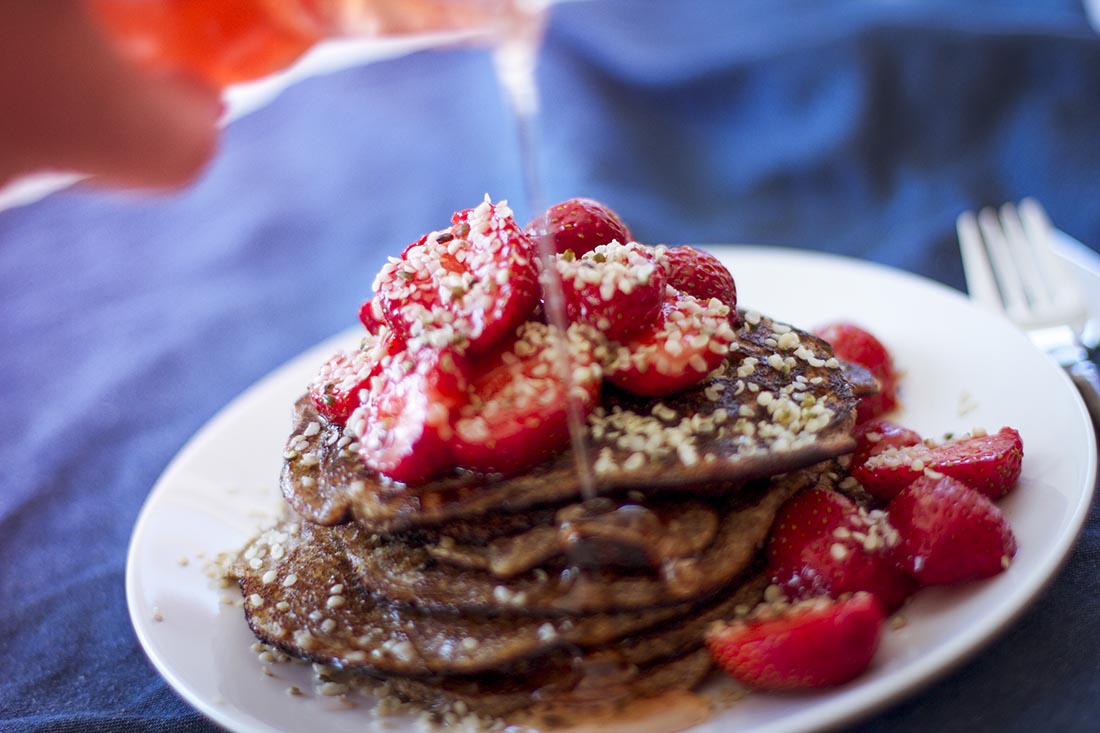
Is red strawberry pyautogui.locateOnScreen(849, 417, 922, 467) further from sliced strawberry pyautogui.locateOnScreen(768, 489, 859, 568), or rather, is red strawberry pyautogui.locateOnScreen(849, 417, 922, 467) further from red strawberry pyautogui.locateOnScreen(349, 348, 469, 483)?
red strawberry pyautogui.locateOnScreen(349, 348, 469, 483)

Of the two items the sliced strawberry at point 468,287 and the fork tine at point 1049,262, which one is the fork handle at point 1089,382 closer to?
the fork tine at point 1049,262

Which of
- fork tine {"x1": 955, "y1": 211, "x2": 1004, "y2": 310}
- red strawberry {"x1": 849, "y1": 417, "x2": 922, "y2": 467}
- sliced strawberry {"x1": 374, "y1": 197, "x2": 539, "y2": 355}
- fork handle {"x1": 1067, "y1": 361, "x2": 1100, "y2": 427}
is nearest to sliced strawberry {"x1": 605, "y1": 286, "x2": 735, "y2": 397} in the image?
sliced strawberry {"x1": 374, "y1": 197, "x2": 539, "y2": 355}

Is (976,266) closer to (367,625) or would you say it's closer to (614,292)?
(614,292)

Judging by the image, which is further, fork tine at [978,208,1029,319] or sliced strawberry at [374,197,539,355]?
fork tine at [978,208,1029,319]

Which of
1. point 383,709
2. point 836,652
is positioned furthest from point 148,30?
point 836,652

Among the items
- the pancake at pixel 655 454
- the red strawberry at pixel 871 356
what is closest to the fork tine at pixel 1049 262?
the red strawberry at pixel 871 356

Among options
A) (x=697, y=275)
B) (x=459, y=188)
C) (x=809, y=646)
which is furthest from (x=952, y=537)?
(x=459, y=188)
